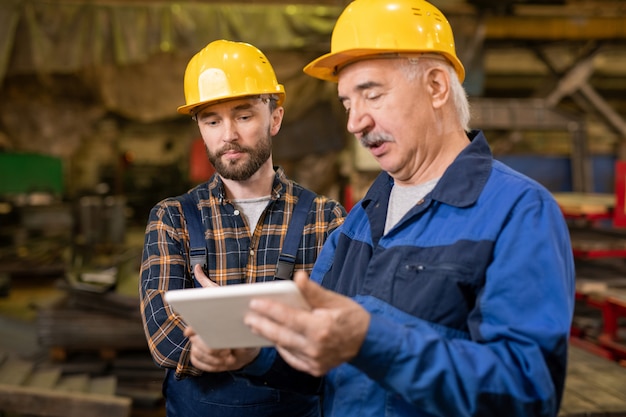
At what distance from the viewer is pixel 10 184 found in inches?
526

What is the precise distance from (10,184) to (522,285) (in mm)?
14079

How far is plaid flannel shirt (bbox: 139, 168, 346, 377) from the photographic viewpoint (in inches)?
85.2

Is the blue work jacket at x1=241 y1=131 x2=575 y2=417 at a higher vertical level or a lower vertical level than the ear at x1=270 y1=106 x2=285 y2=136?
lower

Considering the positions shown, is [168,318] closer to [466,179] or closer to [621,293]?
[466,179]

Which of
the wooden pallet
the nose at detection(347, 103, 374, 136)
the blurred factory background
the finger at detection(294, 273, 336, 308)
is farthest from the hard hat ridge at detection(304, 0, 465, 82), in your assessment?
the wooden pallet

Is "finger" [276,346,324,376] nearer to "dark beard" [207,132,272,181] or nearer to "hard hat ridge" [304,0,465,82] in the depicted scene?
"hard hat ridge" [304,0,465,82]

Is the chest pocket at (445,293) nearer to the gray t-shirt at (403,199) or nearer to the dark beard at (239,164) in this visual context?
the gray t-shirt at (403,199)

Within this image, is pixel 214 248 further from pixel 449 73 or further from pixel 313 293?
pixel 313 293

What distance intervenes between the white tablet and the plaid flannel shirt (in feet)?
2.83

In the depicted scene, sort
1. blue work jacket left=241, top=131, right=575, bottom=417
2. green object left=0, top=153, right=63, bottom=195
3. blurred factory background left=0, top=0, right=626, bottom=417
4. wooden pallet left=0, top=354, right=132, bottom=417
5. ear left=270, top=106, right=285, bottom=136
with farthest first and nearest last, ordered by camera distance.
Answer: green object left=0, top=153, right=63, bottom=195 < blurred factory background left=0, top=0, right=626, bottom=417 < wooden pallet left=0, top=354, right=132, bottom=417 < ear left=270, top=106, right=285, bottom=136 < blue work jacket left=241, top=131, right=575, bottom=417

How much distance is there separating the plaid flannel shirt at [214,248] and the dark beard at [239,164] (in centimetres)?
11

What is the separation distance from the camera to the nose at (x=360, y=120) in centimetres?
156

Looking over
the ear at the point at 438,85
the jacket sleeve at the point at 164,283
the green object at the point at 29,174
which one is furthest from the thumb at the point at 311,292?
the green object at the point at 29,174

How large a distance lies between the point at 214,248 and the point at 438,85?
45.7 inches
